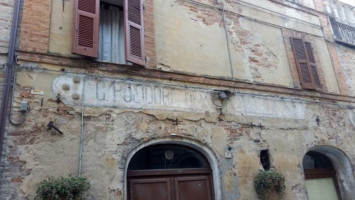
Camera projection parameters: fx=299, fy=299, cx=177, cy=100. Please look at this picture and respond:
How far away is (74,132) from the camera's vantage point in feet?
17.0

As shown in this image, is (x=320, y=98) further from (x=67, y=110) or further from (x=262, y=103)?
(x=67, y=110)

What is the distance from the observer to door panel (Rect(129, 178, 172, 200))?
5590 mm

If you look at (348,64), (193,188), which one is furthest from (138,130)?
(348,64)

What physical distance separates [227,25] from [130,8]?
2.88 m

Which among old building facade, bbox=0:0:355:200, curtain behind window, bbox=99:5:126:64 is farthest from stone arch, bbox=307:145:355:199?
curtain behind window, bbox=99:5:126:64

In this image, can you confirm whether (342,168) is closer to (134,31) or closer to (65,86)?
(134,31)

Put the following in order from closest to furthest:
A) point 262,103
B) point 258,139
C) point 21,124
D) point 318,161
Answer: point 21,124 < point 258,139 < point 262,103 < point 318,161

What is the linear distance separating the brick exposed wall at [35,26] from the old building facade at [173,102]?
2cm

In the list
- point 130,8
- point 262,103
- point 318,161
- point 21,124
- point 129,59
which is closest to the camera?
point 21,124

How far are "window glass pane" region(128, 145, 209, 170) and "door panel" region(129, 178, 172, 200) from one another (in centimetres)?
28

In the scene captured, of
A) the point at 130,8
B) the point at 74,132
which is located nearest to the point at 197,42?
the point at 130,8

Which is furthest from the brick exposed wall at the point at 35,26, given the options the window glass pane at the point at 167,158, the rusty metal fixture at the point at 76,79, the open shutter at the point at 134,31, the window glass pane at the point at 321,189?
the window glass pane at the point at 321,189

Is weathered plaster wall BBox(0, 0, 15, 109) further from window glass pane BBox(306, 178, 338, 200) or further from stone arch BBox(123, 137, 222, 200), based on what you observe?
window glass pane BBox(306, 178, 338, 200)

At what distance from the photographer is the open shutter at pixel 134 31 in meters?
6.07
